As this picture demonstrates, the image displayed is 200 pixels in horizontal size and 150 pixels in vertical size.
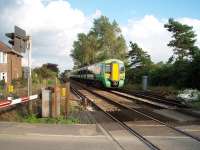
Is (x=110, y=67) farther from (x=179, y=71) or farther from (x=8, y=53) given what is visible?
(x=8, y=53)

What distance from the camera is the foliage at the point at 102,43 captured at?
99.4 metres

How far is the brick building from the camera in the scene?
187 feet

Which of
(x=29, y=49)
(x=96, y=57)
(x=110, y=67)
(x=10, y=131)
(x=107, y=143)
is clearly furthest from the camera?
(x=96, y=57)

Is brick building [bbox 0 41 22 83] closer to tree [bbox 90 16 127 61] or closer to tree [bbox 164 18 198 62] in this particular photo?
tree [bbox 164 18 198 62]

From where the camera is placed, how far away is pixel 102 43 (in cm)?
10325

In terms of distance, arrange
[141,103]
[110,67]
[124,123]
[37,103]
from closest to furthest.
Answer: [124,123] < [37,103] < [141,103] < [110,67]

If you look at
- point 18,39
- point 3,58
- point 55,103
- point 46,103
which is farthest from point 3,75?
point 55,103

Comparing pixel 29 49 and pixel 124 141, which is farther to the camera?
pixel 29 49

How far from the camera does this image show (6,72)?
194 ft

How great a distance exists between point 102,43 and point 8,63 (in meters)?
44.6

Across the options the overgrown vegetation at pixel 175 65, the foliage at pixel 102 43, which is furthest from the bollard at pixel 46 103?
the foliage at pixel 102 43

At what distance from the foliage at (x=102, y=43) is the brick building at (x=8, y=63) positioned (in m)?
35.7

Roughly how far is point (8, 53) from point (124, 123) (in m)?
47.4

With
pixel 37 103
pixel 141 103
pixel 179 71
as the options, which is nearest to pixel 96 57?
pixel 179 71
